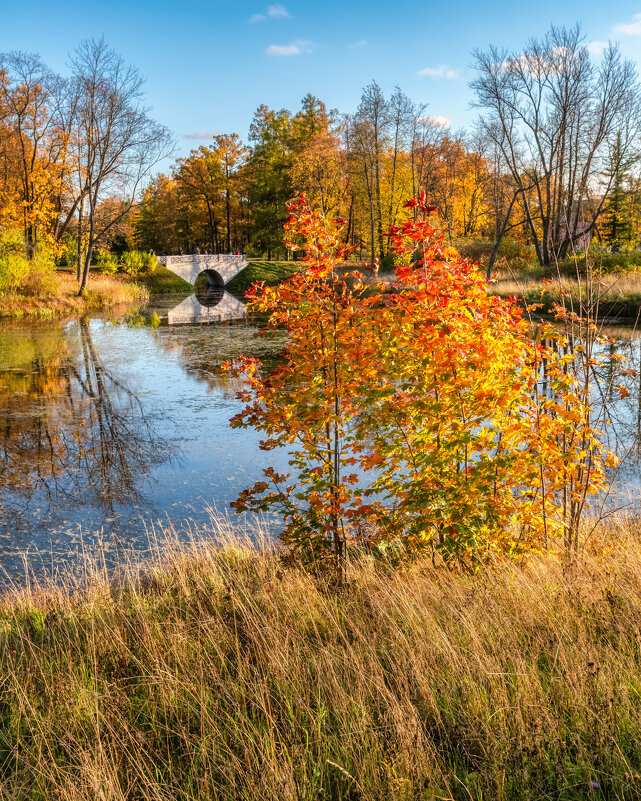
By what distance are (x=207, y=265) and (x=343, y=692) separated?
4912 centimetres

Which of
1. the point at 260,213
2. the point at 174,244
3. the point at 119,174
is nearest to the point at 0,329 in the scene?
the point at 119,174

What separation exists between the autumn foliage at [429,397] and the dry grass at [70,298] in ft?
88.6

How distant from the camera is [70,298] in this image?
3231cm

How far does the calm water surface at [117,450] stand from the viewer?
7.17 metres

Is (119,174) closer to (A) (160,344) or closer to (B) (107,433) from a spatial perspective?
(A) (160,344)

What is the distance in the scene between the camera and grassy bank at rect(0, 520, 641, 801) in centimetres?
253

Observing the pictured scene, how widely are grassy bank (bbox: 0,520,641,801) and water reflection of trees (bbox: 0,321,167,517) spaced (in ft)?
13.0

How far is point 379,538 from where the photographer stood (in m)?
5.04

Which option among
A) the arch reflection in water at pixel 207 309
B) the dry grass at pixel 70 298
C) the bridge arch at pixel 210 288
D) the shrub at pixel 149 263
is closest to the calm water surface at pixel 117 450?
the dry grass at pixel 70 298

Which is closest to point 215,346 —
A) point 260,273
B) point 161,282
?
point 161,282

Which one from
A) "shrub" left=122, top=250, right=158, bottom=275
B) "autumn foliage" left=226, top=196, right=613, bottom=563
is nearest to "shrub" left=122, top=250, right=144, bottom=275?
"shrub" left=122, top=250, right=158, bottom=275

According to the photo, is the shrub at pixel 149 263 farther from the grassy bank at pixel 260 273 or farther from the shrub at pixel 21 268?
the shrub at pixel 21 268

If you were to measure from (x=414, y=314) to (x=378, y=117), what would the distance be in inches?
1606

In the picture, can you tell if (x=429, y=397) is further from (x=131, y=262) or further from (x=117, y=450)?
(x=131, y=262)
